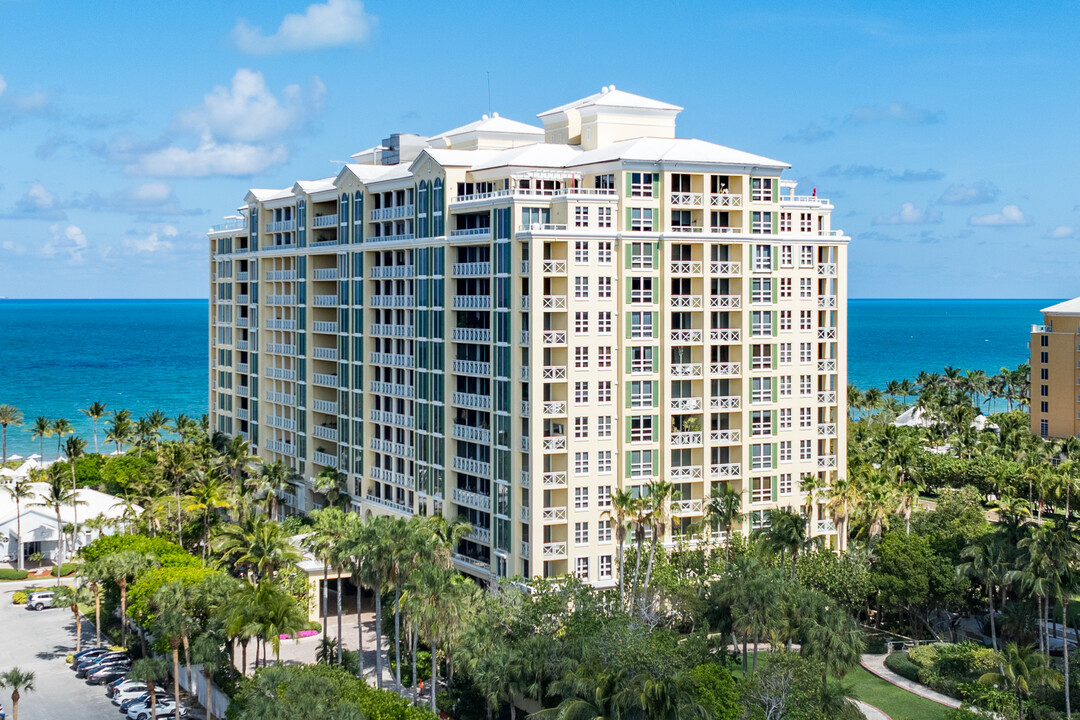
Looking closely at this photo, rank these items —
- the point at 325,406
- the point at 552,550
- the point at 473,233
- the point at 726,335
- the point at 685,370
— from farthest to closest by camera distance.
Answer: the point at 325,406
the point at 473,233
the point at 726,335
the point at 685,370
the point at 552,550

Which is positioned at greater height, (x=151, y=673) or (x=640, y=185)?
(x=640, y=185)

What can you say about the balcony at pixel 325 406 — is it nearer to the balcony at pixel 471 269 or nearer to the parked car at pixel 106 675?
the balcony at pixel 471 269

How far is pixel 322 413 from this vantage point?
110m

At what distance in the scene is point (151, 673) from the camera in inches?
2736

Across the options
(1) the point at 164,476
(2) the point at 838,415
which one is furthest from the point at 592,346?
(1) the point at 164,476

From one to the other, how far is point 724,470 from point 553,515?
41.8 ft

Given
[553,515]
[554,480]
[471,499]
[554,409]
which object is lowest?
[553,515]

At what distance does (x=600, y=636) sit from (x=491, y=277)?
1081 inches

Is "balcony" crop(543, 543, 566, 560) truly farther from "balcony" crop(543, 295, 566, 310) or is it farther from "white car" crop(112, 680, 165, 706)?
"white car" crop(112, 680, 165, 706)

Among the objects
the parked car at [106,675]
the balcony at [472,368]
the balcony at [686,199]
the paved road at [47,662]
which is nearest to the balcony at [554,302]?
the balcony at [472,368]

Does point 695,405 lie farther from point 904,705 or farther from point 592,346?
point 904,705

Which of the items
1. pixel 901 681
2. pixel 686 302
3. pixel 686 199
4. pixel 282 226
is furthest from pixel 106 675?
pixel 282 226

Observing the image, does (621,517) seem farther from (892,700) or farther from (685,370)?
(892,700)

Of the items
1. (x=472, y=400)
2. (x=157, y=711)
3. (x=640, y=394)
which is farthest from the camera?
(x=472, y=400)
